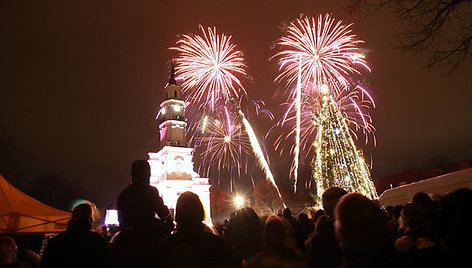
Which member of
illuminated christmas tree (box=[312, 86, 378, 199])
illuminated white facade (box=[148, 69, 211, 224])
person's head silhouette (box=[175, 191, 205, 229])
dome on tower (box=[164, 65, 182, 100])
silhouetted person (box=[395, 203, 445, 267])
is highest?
dome on tower (box=[164, 65, 182, 100])

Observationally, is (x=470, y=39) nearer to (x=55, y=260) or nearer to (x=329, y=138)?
(x=55, y=260)

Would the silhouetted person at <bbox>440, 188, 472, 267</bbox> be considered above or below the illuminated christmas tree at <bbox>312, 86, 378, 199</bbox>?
below

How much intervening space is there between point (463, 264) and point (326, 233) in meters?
1.45

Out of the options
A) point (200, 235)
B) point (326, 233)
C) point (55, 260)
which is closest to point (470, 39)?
point (326, 233)

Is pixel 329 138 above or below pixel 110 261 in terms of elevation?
above

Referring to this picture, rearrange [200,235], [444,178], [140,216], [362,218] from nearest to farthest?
[362,218] → [200,235] → [140,216] → [444,178]

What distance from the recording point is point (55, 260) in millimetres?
3799

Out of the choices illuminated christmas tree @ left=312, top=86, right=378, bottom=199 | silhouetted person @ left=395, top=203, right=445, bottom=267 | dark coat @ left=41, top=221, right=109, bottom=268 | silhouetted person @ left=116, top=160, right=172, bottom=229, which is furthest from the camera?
illuminated christmas tree @ left=312, top=86, right=378, bottom=199

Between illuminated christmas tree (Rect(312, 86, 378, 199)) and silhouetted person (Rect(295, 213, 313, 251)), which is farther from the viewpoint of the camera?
illuminated christmas tree (Rect(312, 86, 378, 199))

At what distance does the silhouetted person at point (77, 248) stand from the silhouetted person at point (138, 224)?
17cm

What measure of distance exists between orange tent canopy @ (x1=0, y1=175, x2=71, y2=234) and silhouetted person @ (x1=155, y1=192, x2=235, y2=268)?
908cm

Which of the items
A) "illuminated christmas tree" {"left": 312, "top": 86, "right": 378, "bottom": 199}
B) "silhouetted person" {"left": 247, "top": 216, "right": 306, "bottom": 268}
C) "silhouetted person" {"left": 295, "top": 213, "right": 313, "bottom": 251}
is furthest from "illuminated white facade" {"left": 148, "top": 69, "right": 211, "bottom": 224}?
"silhouetted person" {"left": 247, "top": 216, "right": 306, "bottom": 268}

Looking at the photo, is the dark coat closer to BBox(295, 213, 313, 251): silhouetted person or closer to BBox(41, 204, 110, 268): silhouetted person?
BBox(41, 204, 110, 268): silhouetted person

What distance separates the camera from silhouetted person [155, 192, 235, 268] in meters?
3.18
